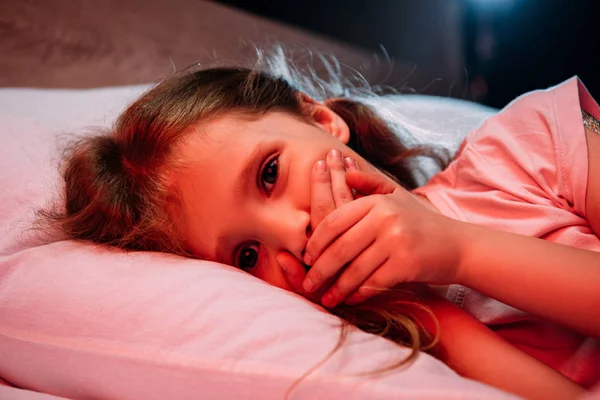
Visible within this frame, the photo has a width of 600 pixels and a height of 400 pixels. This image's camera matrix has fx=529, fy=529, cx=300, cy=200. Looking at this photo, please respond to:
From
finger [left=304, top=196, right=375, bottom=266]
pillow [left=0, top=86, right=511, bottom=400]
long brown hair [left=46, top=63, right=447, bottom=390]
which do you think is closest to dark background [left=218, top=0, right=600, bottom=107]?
long brown hair [left=46, top=63, right=447, bottom=390]

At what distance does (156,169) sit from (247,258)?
0.65ft

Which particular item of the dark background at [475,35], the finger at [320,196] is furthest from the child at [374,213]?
the dark background at [475,35]

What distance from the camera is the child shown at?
26.0 inches

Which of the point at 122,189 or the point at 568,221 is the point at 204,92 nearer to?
the point at 122,189

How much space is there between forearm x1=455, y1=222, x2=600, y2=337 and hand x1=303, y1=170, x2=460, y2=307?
29mm

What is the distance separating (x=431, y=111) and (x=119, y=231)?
864 mm

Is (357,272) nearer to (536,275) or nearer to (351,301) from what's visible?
(351,301)

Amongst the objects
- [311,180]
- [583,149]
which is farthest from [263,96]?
[583,149]

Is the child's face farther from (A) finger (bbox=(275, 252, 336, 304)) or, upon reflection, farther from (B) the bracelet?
(B) the bracelet

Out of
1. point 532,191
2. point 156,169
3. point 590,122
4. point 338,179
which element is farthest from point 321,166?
point 590,122

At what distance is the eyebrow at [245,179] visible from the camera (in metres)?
0.74

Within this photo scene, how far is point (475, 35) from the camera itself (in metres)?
2.44

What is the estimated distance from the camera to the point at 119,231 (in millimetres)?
814

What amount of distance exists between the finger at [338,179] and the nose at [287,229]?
0.16 ft
